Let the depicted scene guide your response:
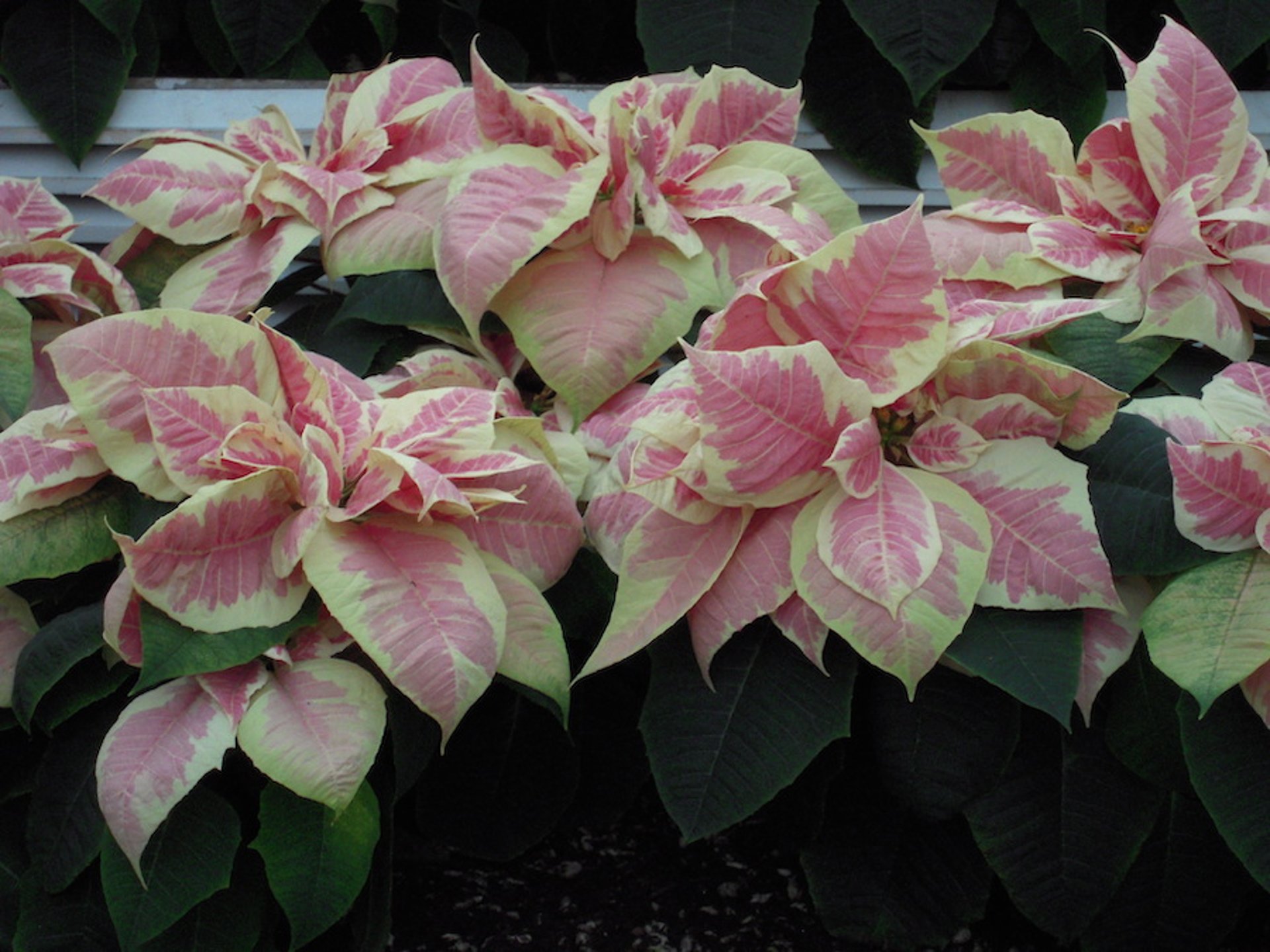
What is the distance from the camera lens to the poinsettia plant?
2.45 feet

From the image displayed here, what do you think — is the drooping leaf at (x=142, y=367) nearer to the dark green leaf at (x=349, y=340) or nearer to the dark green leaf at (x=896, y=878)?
the dark green leaf at (x=349, y=340)

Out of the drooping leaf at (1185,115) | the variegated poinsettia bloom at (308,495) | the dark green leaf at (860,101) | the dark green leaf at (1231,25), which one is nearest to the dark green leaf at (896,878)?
the variegated poinsettia bloom at (308,495)

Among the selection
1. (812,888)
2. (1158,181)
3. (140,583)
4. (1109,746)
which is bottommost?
(812,888)

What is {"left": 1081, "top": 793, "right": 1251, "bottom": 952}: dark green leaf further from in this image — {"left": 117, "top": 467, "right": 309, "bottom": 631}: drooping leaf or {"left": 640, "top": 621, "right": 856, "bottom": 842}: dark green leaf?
{"left": 117, "top": 467, "right": 309, "bottom": 631}: drooping leaf

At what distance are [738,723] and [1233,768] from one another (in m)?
0.27

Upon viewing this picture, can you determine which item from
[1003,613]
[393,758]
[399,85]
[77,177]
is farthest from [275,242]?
[1003,613]

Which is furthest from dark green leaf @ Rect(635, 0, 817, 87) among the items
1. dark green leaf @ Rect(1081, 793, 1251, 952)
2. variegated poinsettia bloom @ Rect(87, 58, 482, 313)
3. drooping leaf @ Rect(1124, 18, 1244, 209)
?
dark green leaf @ Rect(1081, 793, 1251, 952)

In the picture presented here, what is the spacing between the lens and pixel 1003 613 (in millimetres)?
772

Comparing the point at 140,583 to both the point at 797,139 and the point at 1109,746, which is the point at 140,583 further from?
the point at 797,139

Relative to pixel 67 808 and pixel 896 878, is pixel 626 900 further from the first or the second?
pixel 67 808

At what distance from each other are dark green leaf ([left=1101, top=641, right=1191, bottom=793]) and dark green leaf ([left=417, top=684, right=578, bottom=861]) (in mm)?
331

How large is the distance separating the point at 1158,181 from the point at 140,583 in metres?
0.67

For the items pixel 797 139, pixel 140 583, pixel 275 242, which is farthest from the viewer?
pixel 797 139

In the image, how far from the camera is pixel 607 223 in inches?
36.8
